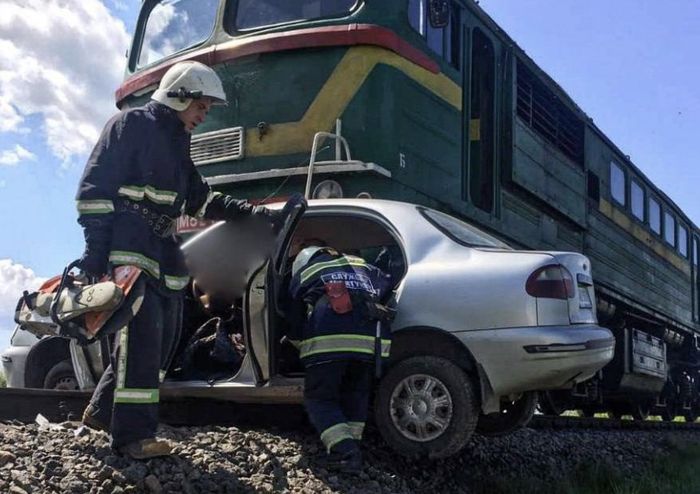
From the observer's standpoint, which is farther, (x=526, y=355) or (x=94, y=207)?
(x=526, y=355)

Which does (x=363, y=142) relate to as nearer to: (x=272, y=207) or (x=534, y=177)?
(x=272, y=207)

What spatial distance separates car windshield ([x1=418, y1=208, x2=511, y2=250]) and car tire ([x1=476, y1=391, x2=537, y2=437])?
0.92 m

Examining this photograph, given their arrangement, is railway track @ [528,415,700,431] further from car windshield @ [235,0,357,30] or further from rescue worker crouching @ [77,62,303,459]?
rescue worker crouching @ [77,62,303,459]

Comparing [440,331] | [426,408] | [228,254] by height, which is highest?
[228,254]

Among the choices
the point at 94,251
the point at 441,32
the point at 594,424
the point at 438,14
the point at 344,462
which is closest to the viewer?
the point at 94,251

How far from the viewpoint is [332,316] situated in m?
3.94

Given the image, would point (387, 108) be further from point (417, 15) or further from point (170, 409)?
point (170, 409)

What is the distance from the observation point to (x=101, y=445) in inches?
137

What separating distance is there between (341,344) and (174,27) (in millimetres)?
4337

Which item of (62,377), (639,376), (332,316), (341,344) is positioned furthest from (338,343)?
(639,376)

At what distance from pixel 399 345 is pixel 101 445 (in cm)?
159

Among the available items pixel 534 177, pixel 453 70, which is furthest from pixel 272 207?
pixel 534 177

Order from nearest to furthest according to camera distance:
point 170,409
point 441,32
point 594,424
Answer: point 170,409
point 441,32
point 594,424

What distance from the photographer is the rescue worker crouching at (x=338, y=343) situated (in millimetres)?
3840
